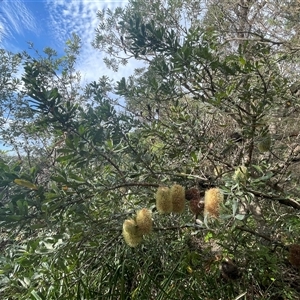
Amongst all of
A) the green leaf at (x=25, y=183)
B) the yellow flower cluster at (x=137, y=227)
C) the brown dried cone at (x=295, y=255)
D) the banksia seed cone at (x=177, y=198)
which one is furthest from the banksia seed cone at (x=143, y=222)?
the brown dried cone at (x=295, y=255)

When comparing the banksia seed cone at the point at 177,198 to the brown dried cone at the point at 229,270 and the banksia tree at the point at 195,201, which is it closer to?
the banksia tree at the point at 195,201

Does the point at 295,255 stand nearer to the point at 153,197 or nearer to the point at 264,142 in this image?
the point at 264,142

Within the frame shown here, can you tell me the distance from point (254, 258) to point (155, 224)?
66cm

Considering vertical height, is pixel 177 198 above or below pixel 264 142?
below

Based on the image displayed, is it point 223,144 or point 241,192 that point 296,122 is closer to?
point 223,144

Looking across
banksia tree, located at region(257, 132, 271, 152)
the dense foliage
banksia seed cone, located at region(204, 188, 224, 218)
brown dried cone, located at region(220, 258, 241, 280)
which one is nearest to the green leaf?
the dense foliage

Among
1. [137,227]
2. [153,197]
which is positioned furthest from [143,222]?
[153,197]

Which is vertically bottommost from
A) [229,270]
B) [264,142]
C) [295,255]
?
[229,270]

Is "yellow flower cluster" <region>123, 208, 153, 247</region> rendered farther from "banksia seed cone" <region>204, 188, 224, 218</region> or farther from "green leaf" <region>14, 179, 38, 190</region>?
"green leaf" <region>14, 179, 38, 190</region>

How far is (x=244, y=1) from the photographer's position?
3.49 m

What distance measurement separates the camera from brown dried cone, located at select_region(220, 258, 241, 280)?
1.79m

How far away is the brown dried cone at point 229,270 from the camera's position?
5.87 ft

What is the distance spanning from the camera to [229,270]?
5.88 ft

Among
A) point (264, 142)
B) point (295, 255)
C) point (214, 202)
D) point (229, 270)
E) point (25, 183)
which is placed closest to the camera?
point (25, 183)
